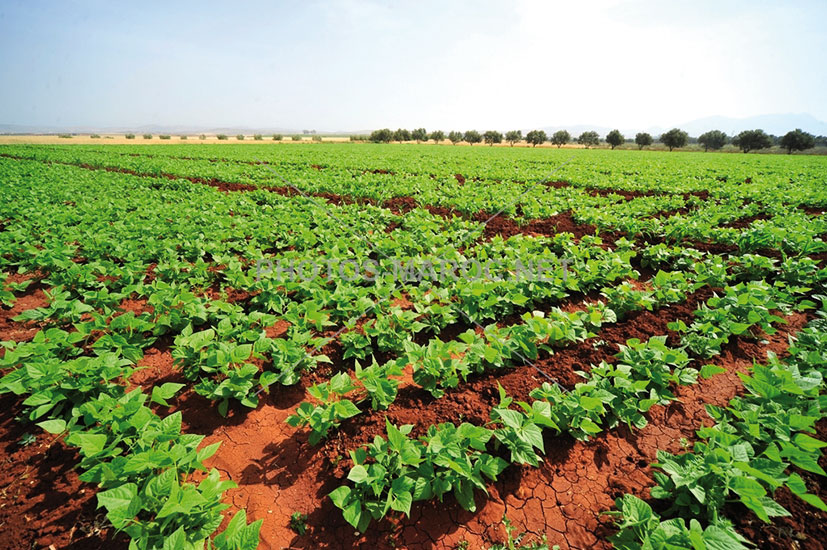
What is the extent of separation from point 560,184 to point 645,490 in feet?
59.8

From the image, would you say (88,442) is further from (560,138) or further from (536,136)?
(560,138)

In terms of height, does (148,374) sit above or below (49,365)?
below

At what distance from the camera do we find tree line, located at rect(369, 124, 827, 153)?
7594 centimetres

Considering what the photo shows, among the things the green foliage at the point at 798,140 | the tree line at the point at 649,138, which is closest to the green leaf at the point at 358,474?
the tree line at the point at 649,138

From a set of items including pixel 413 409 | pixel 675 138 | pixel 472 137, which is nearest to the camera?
pixel 413 409

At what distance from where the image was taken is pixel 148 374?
4.18 metres

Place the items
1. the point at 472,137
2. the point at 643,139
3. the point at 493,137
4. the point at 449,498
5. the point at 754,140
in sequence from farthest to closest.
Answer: the point at 472,137, the point at 493,137, the point at 643,139, the point at 754,140, the point at 449,498

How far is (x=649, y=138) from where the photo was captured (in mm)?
98000

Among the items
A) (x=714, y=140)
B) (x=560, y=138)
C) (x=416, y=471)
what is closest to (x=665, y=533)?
(x=416, y=471)

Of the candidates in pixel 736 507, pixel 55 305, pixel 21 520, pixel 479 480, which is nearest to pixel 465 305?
pixel 479 480

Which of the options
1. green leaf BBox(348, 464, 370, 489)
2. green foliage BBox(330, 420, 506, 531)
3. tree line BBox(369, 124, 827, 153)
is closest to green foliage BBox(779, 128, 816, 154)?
tree line BBox(369, 124, 827, 153)

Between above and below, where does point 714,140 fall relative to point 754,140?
above

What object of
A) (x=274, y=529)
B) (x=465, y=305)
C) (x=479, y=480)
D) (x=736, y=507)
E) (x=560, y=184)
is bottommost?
(x=274, y=529)

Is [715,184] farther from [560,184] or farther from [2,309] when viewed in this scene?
[2,309]
